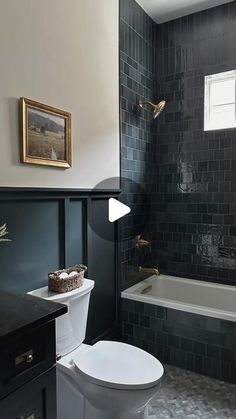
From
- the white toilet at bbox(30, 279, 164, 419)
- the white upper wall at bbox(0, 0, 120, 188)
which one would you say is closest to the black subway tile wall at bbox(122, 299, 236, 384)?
the white toilet at bbox(30, 279, 164, 419)

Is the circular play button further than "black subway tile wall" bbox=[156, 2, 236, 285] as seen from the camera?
No

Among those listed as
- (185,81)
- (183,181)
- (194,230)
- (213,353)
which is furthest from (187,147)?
(213,353)

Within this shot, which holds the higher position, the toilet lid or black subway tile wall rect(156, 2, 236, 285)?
black subway tile wall rect(156, 2, 236, 285)

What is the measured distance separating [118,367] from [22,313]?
0.75 m

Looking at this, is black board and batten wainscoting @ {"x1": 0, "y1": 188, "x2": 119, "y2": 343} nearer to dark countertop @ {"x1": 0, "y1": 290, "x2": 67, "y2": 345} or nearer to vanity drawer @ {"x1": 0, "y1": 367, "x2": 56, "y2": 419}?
dark countertop @ {"x1": 0, "y1": 290, "x2": 67, "y2": 345}

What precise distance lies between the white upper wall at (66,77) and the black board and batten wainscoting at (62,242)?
10 cm

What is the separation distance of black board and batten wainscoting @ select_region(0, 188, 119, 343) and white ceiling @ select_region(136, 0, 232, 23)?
5.91 ft

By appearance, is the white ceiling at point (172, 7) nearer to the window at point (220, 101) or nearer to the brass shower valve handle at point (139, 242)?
the window at point (220, 101)

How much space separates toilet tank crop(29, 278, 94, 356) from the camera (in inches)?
64.3

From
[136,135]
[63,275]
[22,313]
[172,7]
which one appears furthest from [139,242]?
[172,7]

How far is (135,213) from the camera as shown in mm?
2855

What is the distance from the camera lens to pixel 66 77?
1949mm
